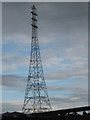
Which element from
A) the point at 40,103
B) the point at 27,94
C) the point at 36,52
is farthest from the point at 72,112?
the point at 36,52

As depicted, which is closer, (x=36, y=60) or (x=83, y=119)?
(x=83, y=119)

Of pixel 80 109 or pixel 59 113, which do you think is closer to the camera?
pixel 80 109

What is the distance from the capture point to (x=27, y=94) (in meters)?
81.9

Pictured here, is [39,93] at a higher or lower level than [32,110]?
higher

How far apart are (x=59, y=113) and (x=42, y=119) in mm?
10036

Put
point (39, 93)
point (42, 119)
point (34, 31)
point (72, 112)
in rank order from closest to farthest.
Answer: point (42, 119)
point (72, 112)
point (39, 93)
point (34, 31)

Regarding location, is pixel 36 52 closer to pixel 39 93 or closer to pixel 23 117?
pixel 39 93

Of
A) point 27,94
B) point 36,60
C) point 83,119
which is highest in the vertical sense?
point 36,60

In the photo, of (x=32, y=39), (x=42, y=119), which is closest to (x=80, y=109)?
(x=42, y=119)

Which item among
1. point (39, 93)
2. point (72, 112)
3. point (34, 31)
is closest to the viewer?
point (72, 112)

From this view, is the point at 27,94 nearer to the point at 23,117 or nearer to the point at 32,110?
the point at 32,110

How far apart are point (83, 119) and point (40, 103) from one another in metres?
16.4

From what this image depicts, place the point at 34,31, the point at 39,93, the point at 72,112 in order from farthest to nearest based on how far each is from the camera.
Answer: the point at 34,31
the point at 39,93
the point at 72,112

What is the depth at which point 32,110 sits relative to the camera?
270 feet
